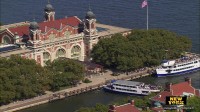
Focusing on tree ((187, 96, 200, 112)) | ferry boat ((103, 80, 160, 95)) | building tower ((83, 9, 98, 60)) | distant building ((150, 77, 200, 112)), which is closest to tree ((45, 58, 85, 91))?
ferry boat ((103, 80, 160, 95))

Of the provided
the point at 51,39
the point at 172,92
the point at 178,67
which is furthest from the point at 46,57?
the point at 172,92

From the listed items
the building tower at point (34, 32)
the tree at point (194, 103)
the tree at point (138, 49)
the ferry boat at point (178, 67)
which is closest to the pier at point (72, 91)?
the tree at point (138, 49)

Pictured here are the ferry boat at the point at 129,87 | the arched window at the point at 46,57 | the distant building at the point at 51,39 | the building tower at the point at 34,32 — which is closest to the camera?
the ferry boat at the point at 129,87

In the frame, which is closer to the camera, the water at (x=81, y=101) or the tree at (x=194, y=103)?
the tree at (x=194, y=103)

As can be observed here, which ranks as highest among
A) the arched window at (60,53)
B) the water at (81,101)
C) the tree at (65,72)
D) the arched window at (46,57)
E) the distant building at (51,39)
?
the distant building at (51,39)

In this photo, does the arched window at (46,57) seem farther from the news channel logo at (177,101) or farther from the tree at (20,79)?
the news channel logo at (177,101)

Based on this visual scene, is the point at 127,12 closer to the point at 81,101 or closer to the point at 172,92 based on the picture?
the point at 81,101

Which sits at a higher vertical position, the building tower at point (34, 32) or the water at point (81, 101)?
the building tower at point (34, 32)
